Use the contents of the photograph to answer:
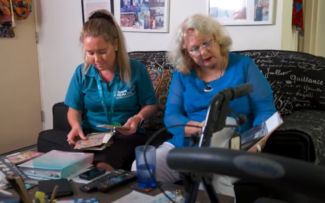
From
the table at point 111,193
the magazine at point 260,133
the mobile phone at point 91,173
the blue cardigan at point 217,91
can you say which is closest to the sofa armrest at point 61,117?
the blue cardigan at point 217,91

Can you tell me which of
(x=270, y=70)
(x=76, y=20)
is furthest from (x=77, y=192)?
(x=76, y=20)

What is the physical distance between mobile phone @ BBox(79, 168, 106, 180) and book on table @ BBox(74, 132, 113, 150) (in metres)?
0.20

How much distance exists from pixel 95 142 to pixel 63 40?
1.99 metres

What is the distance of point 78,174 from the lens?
1604 mm

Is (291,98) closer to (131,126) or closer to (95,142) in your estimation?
(131,126)

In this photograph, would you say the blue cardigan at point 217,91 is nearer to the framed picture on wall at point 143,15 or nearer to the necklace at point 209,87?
the necklace at point 209,87

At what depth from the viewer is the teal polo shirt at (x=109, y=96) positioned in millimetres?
2104

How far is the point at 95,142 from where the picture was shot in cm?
184

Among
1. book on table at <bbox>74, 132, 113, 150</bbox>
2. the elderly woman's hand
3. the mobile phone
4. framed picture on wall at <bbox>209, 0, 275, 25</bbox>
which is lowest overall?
the mobile phone

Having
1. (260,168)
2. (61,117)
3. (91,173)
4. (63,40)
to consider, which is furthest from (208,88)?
(63,40)

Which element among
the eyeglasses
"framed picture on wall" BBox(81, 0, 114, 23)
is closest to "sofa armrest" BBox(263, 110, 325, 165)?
the eyeglasses

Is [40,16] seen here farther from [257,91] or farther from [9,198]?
[9,198]

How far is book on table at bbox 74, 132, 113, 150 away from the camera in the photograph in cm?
182

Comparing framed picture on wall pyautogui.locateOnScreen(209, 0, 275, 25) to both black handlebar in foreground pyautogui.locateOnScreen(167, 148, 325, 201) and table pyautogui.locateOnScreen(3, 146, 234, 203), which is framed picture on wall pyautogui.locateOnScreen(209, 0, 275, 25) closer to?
table pyautogui.locateOnScreen(3, 146, 234, 203)
